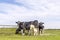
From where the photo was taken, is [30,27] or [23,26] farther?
[23,26]

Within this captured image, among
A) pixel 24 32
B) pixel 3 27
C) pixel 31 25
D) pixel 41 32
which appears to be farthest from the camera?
pixel 3 27

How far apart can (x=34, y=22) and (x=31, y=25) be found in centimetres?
301

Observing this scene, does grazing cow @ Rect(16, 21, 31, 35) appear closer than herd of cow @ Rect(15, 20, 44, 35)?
No

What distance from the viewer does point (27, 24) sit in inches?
1512

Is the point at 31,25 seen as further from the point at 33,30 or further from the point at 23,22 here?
the point at 23,22

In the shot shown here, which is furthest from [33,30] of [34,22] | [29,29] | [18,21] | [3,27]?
[3,27]

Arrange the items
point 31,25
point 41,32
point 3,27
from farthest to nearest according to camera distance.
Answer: point 3,27 < point 41,32 < point 31,25

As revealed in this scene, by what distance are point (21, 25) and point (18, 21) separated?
1580mm

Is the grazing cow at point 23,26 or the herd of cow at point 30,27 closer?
the herd of cow at point 30,27

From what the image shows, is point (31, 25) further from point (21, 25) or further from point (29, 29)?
point (21, 25)

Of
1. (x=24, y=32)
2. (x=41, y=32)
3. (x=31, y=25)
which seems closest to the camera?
(x=31, y=25)

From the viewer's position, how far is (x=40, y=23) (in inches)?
1578

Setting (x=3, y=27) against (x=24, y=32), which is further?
(x=3, y=27)

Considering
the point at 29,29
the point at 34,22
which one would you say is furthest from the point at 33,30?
the point at 34,22
